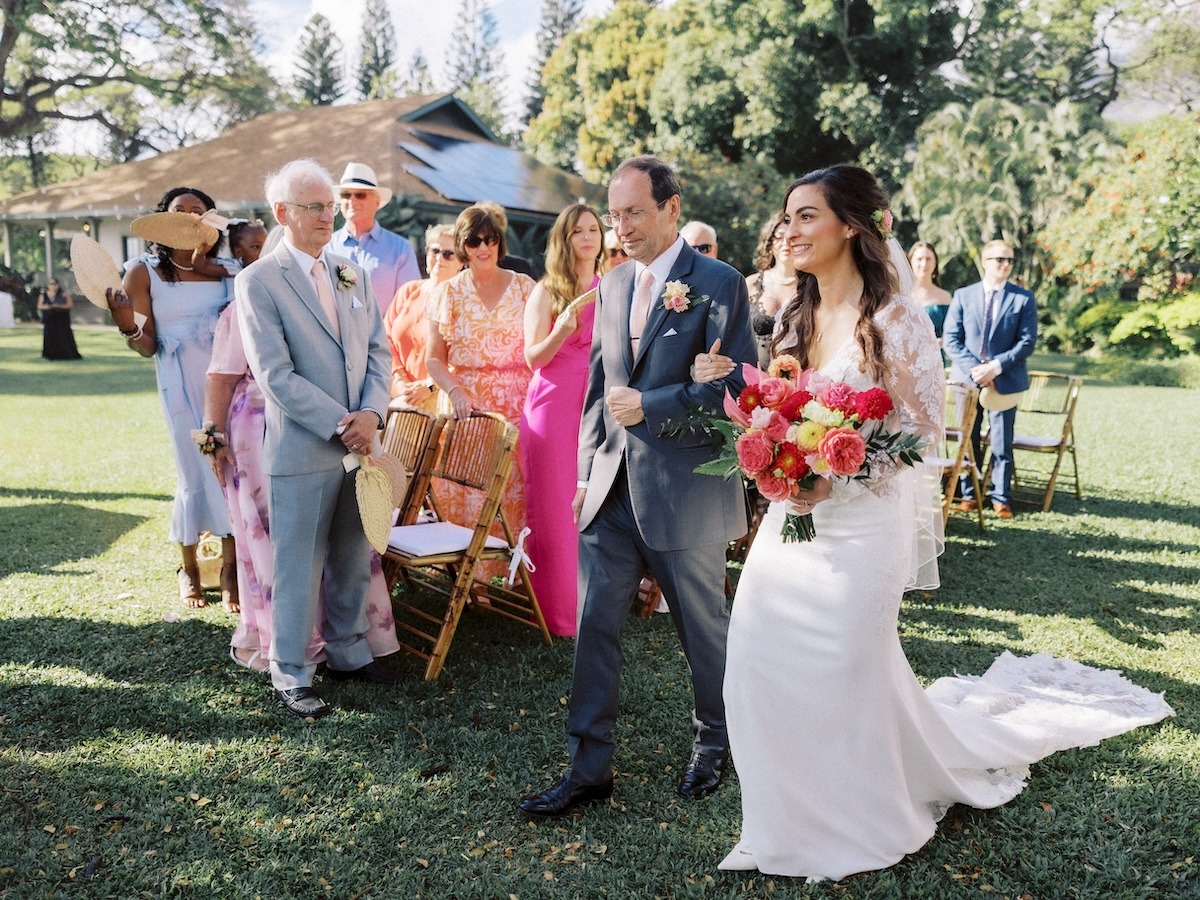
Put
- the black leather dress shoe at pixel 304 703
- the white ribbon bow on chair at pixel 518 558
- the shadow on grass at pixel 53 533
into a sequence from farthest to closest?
the shadow on grass at pixel 53 533 → the white ribbon bow on chair at pixel 518 558 → the black leather dress shoe at pixel 304 703

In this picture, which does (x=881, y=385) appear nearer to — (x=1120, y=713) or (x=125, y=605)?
(x=1120, y=713)

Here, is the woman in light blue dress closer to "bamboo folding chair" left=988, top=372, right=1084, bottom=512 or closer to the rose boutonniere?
the rose boutonniere

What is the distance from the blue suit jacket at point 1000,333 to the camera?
897cm

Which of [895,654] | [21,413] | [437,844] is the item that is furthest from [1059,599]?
[21,413]

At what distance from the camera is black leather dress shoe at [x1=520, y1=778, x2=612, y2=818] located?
3604 millimetres

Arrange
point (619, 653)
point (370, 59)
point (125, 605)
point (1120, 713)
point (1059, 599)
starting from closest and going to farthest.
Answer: point (619, 653), point (1120, 713), point (125, 605), point (1059, 599), point (370, 59)

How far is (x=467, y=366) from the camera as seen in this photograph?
592 centimetres

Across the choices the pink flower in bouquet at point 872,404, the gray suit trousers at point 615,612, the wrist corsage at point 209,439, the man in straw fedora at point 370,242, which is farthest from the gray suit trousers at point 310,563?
the man in straw fedora at point 370,242

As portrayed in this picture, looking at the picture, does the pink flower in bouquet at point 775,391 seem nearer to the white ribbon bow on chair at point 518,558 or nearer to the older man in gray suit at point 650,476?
the older man in gray suit at point 650,476

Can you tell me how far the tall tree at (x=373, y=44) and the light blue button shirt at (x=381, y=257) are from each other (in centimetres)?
7170

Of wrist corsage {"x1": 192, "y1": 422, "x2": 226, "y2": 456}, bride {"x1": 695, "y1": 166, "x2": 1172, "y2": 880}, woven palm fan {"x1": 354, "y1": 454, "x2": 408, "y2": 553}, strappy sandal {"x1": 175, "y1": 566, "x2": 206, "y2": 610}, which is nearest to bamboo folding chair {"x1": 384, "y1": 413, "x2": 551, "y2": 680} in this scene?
woven palm fan {"x1": 354, "y1": 454, "x2": 408, "y2": 553}

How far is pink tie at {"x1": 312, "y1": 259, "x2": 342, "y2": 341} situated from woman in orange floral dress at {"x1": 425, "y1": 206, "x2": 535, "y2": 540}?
1301mm

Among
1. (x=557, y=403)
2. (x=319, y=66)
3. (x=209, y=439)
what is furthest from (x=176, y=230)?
(x=319, y=66)

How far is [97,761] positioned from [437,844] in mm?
1569
